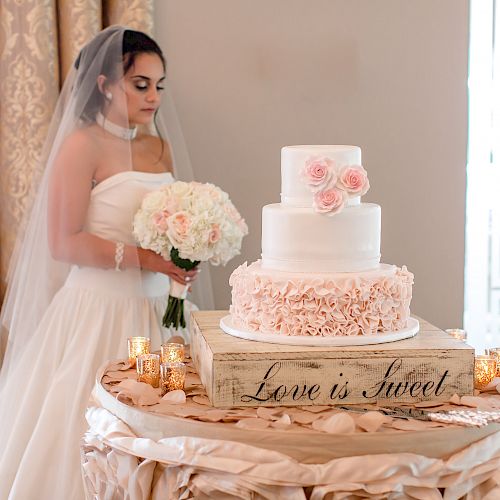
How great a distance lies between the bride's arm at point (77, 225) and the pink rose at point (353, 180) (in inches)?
42.7

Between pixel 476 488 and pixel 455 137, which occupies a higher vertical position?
pixel 455 137

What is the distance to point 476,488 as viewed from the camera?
5.20ft

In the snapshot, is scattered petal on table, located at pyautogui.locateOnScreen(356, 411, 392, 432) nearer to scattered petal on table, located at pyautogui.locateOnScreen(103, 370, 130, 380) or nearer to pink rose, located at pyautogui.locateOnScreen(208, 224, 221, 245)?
scattered petal on table, located at pyautogui.locateOnScreen(103, 370, 130, 380)

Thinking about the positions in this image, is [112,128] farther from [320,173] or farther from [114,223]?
[320,173]

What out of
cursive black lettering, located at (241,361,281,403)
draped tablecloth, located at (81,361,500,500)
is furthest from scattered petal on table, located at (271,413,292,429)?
cursive black lettering, located at (241,361,281,403)

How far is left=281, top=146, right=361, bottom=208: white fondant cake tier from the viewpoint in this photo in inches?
72.0

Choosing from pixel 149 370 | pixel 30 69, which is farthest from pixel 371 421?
pixel 30 69

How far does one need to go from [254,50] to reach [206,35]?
20 centimetres

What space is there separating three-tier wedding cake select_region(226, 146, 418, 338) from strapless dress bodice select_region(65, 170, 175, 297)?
40.3 inches

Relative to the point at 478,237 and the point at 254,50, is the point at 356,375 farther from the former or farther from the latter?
the point at 478,237

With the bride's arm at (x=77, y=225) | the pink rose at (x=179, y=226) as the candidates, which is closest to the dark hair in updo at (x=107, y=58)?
the bride's arm at (x=77, y=225)

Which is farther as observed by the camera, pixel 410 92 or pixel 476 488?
pixel 410 92

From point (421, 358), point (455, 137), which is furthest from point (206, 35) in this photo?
point (421, 358)

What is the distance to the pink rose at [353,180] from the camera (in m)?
1.80
